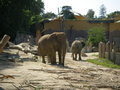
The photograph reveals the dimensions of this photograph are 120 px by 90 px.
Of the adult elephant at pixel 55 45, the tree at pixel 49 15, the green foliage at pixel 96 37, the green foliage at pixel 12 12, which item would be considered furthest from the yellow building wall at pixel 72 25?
the tree at pixel 49 15

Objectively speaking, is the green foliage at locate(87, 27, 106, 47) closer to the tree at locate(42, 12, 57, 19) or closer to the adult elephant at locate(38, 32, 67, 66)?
the adult elephant at locate(38, 32, 67, 66)

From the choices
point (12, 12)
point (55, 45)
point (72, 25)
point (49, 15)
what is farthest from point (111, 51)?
point (49, 15)

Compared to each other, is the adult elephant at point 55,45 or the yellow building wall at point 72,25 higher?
the yellow building wall at point 72,25

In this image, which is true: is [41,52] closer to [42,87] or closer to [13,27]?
[42,87]

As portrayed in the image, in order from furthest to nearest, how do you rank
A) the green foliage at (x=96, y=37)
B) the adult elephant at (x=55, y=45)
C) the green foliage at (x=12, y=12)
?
1. the green foliage at (x=96, y=37)
2. the green foliage at (x=12, y=12)
3. the adult elephant at (x=55, y=45)

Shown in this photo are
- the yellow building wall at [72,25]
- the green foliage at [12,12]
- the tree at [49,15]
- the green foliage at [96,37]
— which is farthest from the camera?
the tree at [49,15]

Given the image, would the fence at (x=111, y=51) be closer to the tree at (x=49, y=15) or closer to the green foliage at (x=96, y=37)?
the green foliage at (x=96, y=37)

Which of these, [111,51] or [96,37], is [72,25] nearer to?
[96,37]

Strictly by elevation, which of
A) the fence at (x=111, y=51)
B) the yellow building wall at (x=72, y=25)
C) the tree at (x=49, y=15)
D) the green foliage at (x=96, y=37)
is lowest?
the fence at (x=111, y=51)

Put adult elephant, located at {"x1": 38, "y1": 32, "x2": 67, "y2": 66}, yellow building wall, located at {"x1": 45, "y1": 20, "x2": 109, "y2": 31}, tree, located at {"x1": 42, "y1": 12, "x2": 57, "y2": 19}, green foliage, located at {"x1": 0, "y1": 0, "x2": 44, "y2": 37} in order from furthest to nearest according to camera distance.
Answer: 1. tree, located at {"x1": 42, "y1": 12, "x2": 57, "y2": 19}
2. yellow building wall, located at {"x1": 45, "y1": 20, "x2": 109, "y2": 31}
3. green foliage, located at {"x1": 0, "y1": 0, "x2": 44, "y2": 37}
4. adult elephant, located at {"x1": 38, "y1": 32, "x2": 67, "y2": 66}

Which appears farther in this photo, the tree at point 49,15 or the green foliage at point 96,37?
the tree at point 49,15

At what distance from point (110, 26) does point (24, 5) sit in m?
14.8

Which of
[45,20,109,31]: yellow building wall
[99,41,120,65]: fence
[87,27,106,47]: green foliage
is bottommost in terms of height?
[99,41,120,65]: fence

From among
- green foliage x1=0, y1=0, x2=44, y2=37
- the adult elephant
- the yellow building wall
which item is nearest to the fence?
the adult elephant
